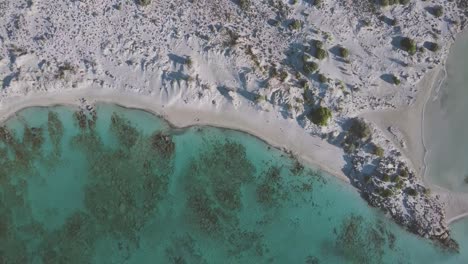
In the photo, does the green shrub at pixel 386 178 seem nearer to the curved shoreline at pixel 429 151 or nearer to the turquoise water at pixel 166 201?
the turquoise water at pixel 166 201

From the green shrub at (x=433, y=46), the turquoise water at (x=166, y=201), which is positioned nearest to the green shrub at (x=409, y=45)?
the green shrub at (x=433, y=46)

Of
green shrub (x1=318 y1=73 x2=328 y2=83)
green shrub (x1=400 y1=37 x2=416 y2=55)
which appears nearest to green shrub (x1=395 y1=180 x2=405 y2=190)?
green shrub (x1=318 y1=73 x2=328 y2=83)

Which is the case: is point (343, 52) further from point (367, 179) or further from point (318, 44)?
point (367, 179)

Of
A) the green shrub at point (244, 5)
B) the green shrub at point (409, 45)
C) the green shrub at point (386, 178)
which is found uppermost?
the green shrub at point (244, 5)

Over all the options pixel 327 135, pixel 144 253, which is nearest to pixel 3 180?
pixel 144 253

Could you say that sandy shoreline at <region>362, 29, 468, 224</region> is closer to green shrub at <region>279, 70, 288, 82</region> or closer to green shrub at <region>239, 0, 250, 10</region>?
green shrub at <region>279, 70, 288, 82</region>
